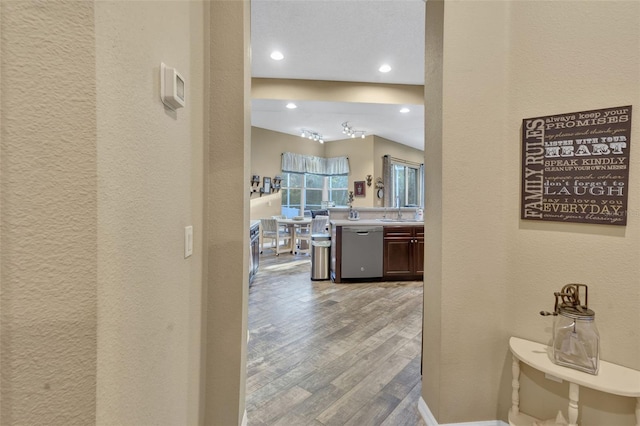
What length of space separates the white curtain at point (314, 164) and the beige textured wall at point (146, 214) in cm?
639

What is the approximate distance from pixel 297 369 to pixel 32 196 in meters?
2.08

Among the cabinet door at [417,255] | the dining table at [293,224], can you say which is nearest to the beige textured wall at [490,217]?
the cabinet door at [417,255]

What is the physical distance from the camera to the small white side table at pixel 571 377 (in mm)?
1162

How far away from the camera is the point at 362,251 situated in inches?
172

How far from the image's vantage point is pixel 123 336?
70 centimetres

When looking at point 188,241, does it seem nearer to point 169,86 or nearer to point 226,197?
point 226,197

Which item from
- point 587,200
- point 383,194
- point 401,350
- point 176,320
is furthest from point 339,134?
point 176,320

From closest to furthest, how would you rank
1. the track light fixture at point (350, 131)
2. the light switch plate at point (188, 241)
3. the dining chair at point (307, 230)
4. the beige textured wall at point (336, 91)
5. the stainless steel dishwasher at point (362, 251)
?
the light switch plate at point (188, 241) < the stainless steel dishwasher at point (362, 251) < the beige textured wall at point (336, 91) < the dining chair at point (307, 230) < the track light fixture at point (350, 131)

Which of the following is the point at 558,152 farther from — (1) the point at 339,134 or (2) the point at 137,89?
(1) the point at 339,134

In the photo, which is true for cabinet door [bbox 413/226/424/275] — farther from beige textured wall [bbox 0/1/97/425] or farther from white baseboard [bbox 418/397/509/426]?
beige textured wall [bbox 0/1/97/425]

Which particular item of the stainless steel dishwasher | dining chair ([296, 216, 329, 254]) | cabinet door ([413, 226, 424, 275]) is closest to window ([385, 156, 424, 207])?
dining chair ([296, 216, 329, 254])

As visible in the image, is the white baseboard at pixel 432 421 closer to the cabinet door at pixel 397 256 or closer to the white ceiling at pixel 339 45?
the cabinet door at pixel 397 256

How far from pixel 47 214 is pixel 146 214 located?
312mm

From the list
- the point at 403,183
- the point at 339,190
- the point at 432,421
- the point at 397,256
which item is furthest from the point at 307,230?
the point at 432,421
